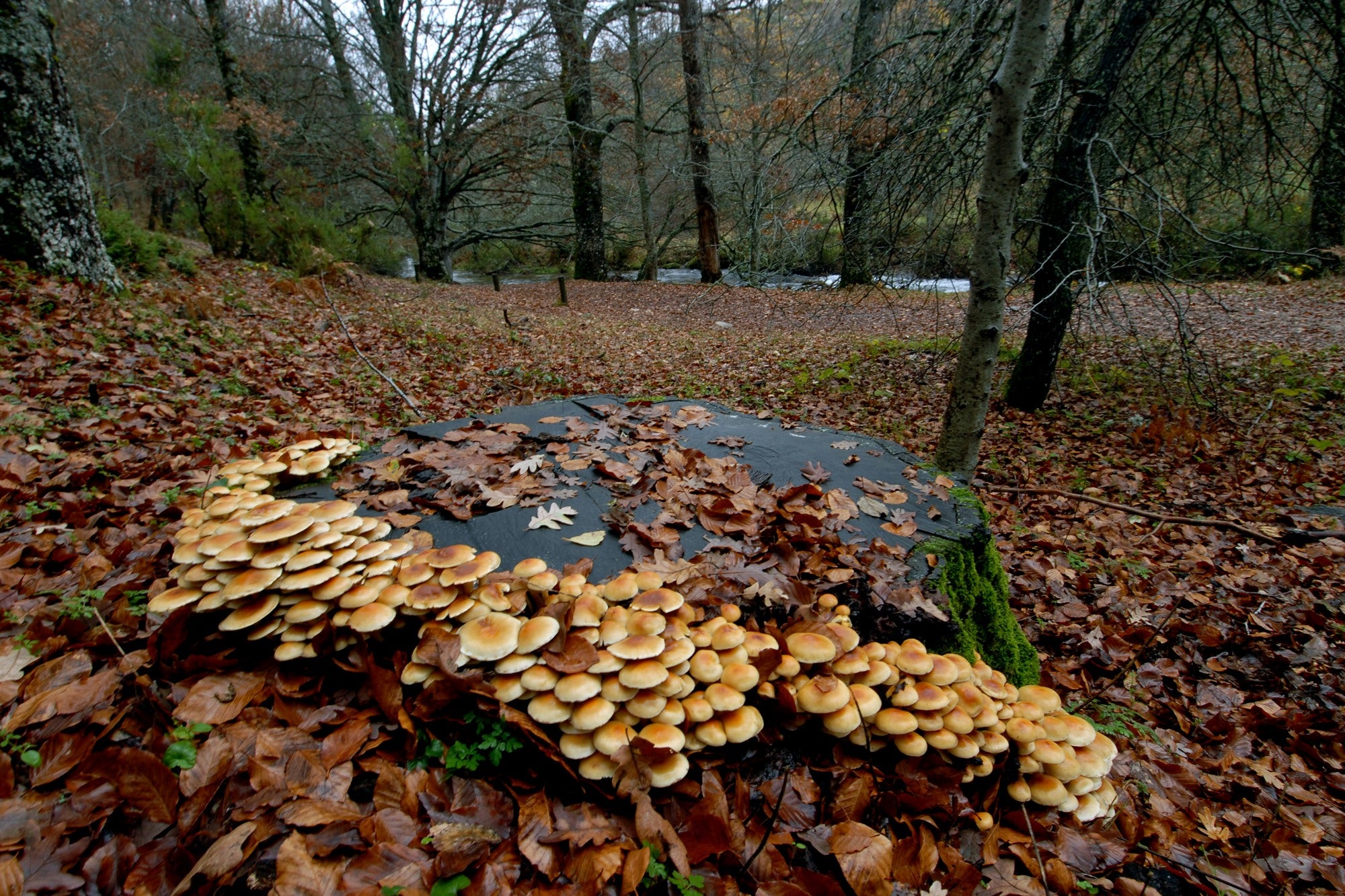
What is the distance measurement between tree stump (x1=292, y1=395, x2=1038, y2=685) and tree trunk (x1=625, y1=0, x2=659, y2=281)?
18.7 metres

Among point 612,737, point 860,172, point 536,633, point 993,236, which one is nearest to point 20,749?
point 536,633

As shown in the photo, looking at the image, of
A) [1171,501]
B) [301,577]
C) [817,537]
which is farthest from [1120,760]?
[1171,501]

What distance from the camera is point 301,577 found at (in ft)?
6.30

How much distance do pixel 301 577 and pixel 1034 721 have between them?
2617 millimetres

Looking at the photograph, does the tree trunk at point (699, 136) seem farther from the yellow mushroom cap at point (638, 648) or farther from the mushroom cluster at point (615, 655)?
the yellow mushroom cap at point (638, 648)

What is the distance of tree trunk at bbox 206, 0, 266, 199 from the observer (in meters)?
13.8

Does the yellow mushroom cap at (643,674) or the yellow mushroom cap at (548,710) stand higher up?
the yellow mushroom cap at (643,674)

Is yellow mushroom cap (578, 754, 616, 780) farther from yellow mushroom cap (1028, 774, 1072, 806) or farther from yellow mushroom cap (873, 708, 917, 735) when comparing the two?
yellow mushroom cap (1028, 774, 1072, 806)

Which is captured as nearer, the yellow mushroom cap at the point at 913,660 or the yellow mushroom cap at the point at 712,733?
the yellow mushroom cap at the point at 712,733

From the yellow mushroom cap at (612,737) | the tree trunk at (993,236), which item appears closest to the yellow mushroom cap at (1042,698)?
the yellow mushroom cap at (612,737)

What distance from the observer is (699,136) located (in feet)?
57.1

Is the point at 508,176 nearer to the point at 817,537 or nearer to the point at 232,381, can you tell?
the point at 232,381

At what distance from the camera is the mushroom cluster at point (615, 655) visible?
173 centimetres

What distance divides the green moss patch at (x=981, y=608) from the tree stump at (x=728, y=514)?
0.4 inches
